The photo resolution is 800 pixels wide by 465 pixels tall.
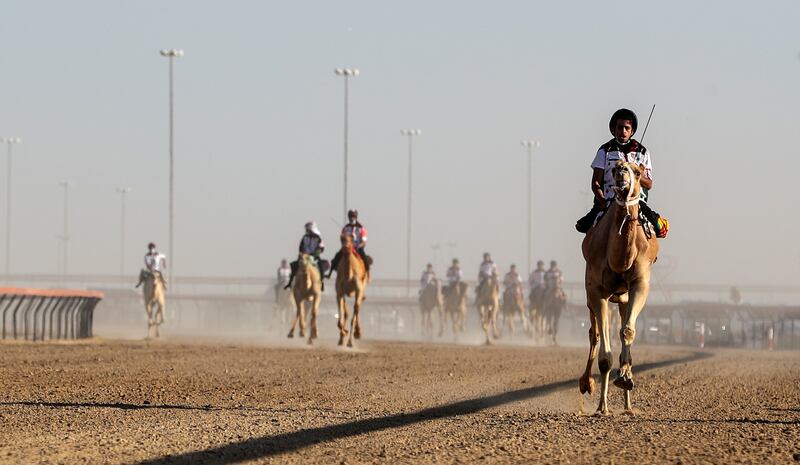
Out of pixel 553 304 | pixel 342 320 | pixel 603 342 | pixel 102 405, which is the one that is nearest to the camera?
pixel 603 342

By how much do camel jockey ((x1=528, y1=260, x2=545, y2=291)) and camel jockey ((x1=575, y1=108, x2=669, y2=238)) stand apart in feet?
125

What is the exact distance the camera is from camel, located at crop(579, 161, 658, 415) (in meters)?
15.4

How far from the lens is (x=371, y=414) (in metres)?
15.4

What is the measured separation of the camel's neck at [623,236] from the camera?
1552cm

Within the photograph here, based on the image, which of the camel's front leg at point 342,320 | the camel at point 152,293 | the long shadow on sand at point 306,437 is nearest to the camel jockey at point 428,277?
the camel at point 152,293

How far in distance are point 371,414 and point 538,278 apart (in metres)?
40.3

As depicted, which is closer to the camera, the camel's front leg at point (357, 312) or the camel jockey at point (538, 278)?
the camel's front leg at point (357, 312)

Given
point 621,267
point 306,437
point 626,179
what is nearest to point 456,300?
point 621,267

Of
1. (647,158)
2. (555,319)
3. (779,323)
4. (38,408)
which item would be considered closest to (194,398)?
(38,408)

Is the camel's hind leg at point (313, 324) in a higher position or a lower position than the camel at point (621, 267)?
lower

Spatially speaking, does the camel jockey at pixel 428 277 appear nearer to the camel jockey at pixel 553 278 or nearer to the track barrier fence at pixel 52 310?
the camel jockey at pixel 553 278

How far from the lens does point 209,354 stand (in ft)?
101

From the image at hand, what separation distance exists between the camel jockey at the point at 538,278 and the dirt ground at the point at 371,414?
26579mm

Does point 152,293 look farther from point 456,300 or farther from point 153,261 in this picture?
point 456,300
